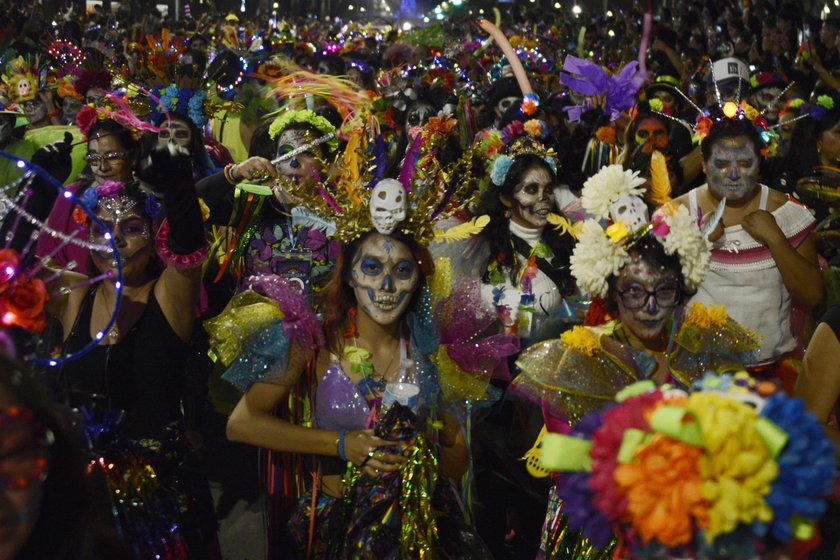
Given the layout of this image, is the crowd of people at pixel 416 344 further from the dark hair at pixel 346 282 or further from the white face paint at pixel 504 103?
the white face paint at pixel 504 103

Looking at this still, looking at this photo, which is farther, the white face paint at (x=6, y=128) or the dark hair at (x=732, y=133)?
the white face paint at (x=6, y=128)

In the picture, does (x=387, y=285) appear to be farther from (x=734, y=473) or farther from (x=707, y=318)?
(x=734, y=473)

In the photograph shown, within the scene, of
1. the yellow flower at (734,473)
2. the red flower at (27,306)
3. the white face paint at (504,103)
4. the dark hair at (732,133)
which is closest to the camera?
the yellow flower at (734,473)

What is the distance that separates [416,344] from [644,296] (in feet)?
2.81

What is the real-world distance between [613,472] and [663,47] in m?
11.9

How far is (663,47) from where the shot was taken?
43.5ft

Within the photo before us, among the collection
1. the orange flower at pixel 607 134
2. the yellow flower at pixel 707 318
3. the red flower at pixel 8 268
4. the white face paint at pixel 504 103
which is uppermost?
the white face paint at pixel 504 103

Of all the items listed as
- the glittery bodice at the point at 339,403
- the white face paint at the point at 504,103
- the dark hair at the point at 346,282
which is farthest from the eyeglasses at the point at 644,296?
the white face paint at the point at 504,103

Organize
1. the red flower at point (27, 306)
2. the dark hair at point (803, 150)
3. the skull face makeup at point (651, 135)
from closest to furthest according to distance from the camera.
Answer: the red flower at point (27, 306) → the dark hair at point (803, 150) → the skull face makeup at point (651, 135)

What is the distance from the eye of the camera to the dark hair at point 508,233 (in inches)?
233

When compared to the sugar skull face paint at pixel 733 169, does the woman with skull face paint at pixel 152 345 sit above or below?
below

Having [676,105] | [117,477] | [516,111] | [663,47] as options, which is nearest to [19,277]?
[117,477]

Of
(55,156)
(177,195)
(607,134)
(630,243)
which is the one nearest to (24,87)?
(55,156)

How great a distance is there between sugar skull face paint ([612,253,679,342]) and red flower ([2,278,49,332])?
2.03 m
